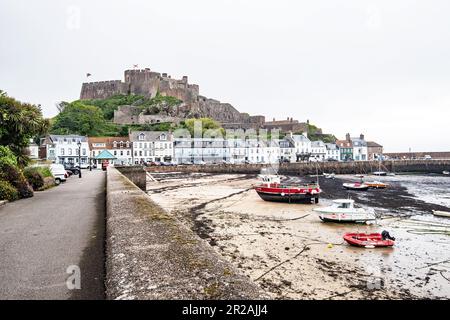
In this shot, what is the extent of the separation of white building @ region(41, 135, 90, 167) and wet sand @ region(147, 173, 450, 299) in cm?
6336

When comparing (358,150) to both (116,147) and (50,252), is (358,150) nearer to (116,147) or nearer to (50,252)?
(116,147)

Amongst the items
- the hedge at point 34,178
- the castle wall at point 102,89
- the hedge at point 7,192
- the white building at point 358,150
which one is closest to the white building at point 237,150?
the white building at point 358,150

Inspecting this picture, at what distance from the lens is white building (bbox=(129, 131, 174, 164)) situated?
294 ft

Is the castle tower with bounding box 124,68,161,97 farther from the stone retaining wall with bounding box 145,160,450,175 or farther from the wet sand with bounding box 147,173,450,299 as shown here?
the wet sand with bounding box 147,173,450,299

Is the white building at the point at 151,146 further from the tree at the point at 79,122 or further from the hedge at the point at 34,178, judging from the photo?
the hedge at the point at 34,178

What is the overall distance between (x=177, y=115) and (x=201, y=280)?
120 m

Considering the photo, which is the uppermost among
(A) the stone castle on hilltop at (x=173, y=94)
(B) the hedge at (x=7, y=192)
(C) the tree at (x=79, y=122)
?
(A) the stone castle on hilltop at (x=173, y=94)

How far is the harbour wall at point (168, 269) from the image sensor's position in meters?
2.86

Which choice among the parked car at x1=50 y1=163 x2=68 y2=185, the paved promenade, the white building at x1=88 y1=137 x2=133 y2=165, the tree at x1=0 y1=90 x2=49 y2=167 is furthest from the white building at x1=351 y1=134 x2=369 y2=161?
the paved promenade

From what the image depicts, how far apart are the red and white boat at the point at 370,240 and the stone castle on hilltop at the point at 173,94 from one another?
106 metres

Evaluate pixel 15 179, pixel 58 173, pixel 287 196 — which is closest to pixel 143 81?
pixel 287 196

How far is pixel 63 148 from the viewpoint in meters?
80.3

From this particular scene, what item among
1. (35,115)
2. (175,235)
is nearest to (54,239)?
(175,235)
